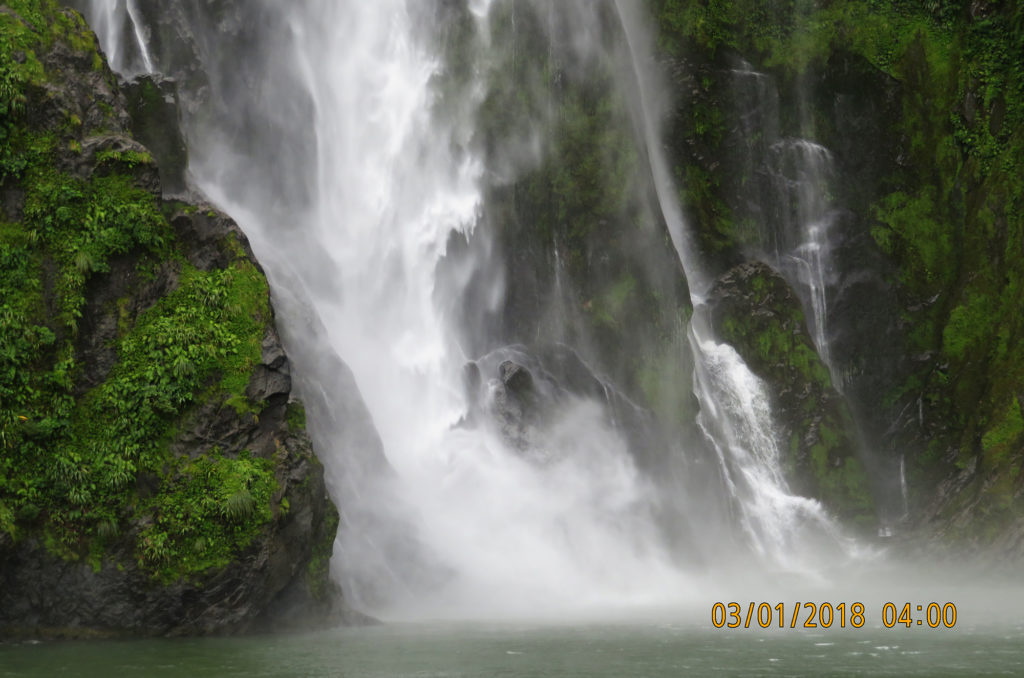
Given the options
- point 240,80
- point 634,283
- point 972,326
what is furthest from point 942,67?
point 240,80

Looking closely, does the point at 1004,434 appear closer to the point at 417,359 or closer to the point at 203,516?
the point at 417,359

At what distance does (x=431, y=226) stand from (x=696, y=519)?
1055 cm

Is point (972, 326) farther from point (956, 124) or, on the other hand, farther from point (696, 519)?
point (696, 519)

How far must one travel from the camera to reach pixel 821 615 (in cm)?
1827

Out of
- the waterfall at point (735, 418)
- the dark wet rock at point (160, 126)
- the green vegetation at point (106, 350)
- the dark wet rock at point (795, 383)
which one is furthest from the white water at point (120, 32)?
the dark wet rock at point (795, 383)

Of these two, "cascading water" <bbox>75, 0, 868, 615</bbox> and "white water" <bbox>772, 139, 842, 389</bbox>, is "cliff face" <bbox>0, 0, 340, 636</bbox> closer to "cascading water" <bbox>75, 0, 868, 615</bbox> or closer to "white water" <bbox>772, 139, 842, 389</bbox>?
"cascading water" <bbox>75, 0, 868, 615</bbox>

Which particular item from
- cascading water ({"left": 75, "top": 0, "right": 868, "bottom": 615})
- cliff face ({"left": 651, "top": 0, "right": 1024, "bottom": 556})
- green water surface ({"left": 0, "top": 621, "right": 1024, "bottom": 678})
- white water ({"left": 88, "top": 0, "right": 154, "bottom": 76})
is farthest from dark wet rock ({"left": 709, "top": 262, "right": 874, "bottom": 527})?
white water ({"left": 88, "top": 0, "right": 154, "bottom": 76})

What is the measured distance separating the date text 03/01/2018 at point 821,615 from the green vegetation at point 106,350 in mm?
8841

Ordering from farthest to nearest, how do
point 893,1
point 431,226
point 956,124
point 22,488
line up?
point 893,1 → point 956,124 → point 431,226 → point 22,488

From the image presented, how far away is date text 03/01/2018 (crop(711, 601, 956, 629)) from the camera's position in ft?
55.6

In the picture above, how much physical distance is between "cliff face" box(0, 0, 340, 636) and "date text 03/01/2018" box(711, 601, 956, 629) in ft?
24.4

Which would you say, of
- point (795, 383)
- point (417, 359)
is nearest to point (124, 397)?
point (417, 359)

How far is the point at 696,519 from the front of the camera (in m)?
25.7

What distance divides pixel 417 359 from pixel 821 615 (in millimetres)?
11463
